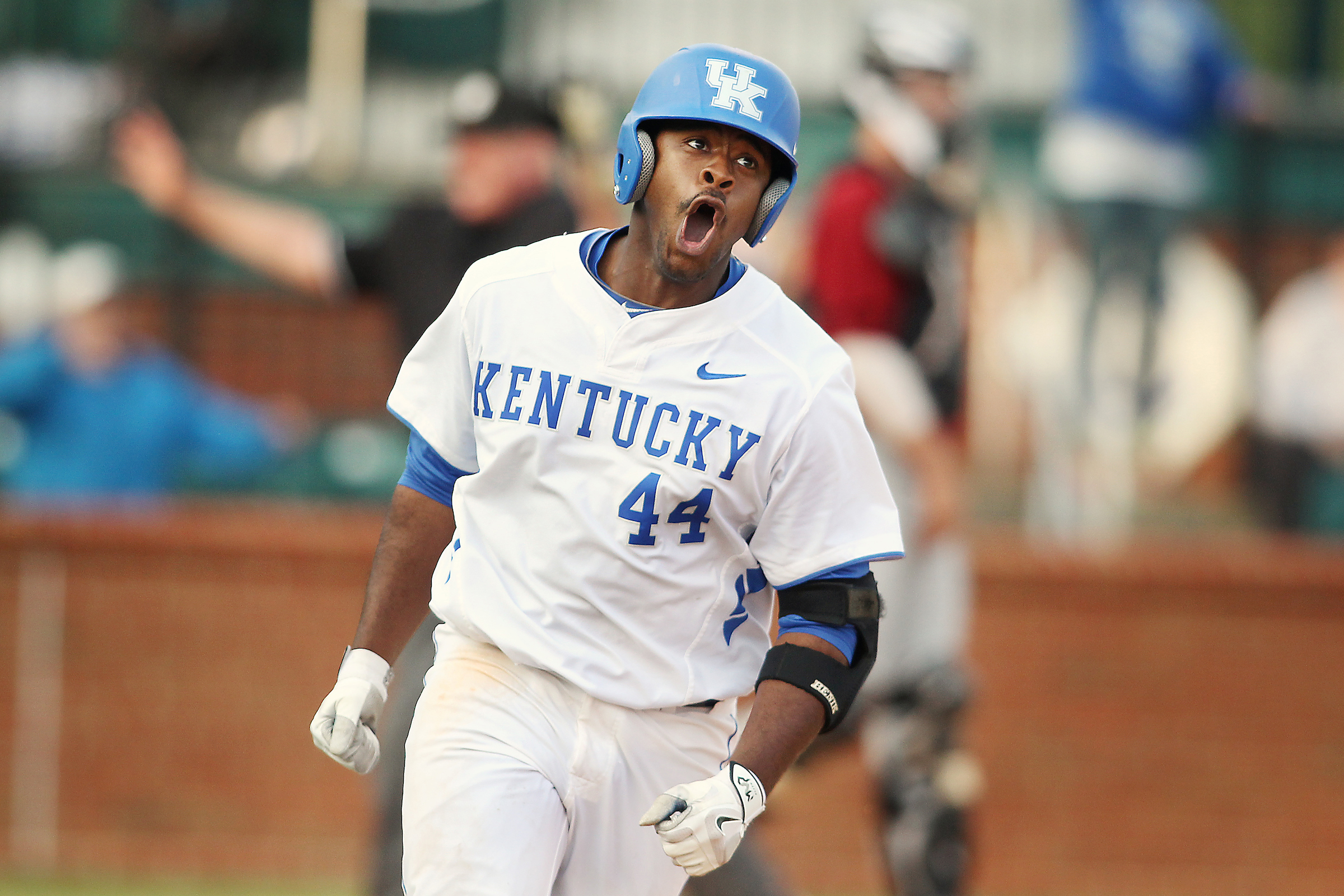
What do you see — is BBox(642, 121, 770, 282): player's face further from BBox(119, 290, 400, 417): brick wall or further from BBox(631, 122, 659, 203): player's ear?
BBox(119, 290, 400, 417): brick wall

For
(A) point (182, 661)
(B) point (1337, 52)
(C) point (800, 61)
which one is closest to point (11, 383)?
(A) point (182, 661)

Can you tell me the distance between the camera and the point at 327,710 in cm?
357

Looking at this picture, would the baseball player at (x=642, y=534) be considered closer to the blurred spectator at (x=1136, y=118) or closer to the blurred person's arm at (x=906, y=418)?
the blurred person's arm at (x=906, y=418)

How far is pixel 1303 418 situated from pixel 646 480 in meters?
5.75

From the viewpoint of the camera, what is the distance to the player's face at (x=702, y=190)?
3.40 meters

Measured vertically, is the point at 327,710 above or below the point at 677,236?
below

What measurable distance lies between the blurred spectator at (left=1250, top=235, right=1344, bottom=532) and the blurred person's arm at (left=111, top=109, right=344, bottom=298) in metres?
4.46

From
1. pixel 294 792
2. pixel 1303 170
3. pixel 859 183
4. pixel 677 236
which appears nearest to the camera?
pixel 677 236

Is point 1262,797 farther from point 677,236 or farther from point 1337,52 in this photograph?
Result: point 677,236

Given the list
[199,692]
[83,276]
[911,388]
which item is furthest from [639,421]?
[83,276]

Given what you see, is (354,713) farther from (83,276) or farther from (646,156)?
(83,276)

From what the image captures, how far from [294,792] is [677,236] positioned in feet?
17.0

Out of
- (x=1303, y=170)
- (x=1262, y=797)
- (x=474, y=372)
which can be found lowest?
(x=1262, y=797)

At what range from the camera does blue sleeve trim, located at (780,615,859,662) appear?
3.48 m
